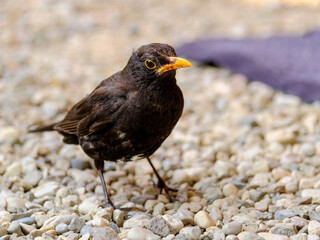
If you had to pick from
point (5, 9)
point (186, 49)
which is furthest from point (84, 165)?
point (5, 9)

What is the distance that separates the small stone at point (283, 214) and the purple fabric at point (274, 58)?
87.7 inches

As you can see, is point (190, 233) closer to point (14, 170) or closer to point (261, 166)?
point (261, 166)

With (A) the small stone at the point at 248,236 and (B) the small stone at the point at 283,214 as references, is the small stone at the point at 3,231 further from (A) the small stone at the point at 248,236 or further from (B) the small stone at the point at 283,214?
(B) the small stone at the point at 283,214

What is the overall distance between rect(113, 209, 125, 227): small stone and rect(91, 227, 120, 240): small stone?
0.24 metres

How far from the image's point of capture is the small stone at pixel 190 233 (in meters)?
2.67

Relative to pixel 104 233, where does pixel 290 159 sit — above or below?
below

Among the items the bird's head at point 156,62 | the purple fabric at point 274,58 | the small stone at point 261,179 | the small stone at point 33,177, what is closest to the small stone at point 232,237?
the small stone at point 261,179

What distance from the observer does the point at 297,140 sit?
416cm

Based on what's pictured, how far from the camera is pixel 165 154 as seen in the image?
4062mm

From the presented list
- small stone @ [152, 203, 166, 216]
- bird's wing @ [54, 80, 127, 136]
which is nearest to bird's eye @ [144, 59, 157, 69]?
bird's wing @ [54, 80, 127, 136]

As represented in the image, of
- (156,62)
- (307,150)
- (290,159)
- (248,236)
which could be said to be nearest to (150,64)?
(156,62)

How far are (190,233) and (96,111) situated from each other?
978 millimetres

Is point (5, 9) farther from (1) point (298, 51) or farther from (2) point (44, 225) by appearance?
(2) point (44, 225)

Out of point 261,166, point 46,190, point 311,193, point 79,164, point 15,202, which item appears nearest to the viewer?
point 15,202
